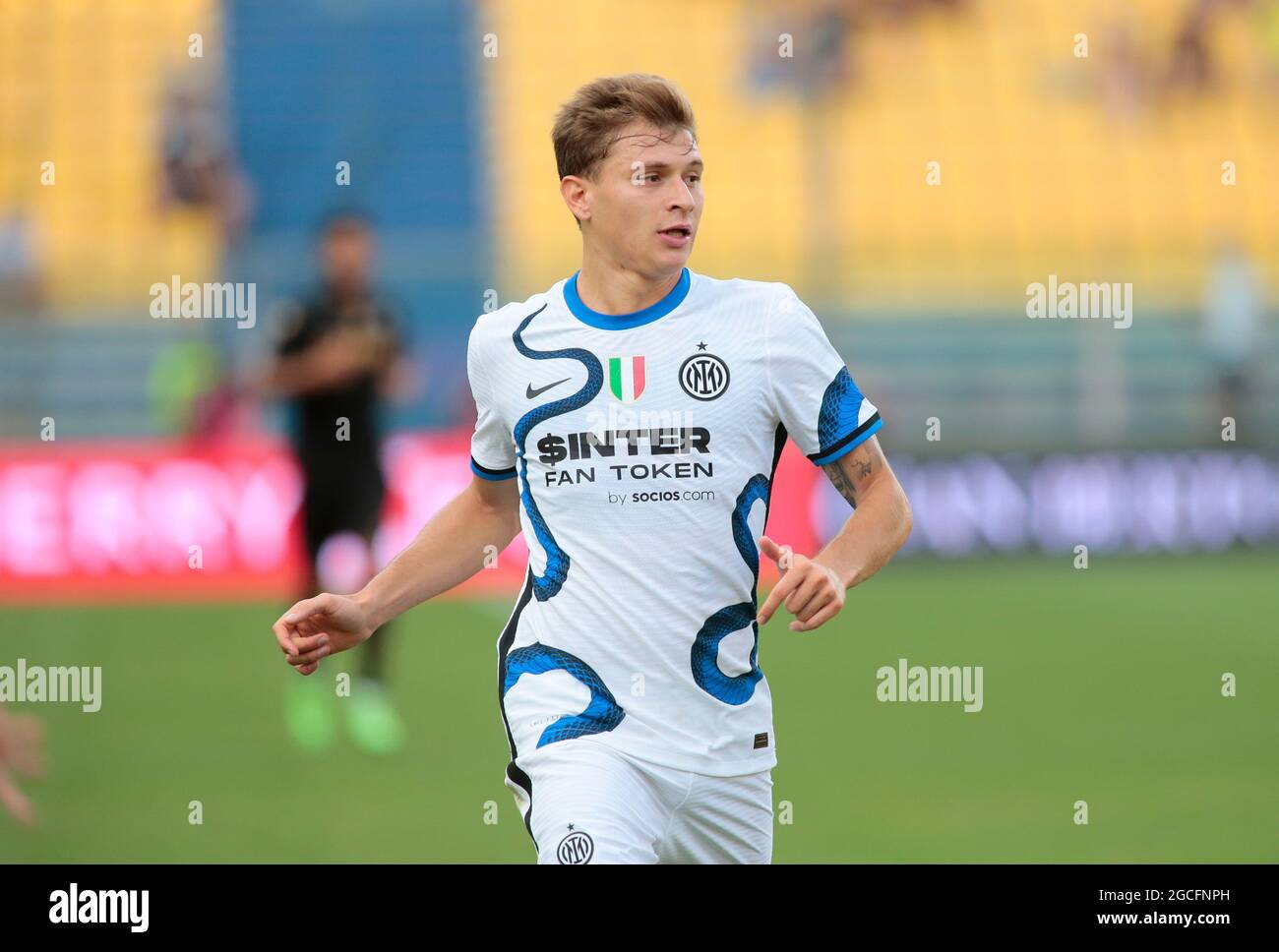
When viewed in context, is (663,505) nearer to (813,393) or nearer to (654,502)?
(654,502)

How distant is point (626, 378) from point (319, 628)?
33.0 inches

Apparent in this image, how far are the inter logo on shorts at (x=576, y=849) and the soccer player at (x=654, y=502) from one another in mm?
74

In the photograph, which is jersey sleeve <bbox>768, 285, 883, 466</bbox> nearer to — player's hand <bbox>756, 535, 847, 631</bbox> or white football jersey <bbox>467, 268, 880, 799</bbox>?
white football jersey <bbox>467, 268, 880, 799</bbox>

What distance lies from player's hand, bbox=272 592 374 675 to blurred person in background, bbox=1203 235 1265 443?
1700 centimetres

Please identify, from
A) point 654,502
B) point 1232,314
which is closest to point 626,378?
point 654,502

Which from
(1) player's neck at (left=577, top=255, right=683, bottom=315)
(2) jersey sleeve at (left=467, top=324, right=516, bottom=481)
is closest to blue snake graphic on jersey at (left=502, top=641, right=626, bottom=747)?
(2) jersey sleeve at (left=467, top=324, right=516, bottom=481)

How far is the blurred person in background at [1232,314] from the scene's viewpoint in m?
20.0

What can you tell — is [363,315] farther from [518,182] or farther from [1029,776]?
[518,182]

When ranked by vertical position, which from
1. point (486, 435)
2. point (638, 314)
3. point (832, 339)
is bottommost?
point (486, 435)

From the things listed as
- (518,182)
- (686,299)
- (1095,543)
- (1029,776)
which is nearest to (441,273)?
(518,182)

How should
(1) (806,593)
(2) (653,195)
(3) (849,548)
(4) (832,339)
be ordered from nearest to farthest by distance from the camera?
(1) (806,593) → (3) (849,548) → (2) (653,195) → (4) (832,339)

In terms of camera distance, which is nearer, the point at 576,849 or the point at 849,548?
the point at 576,849

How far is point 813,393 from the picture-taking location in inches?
152

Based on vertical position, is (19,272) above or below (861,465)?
above
